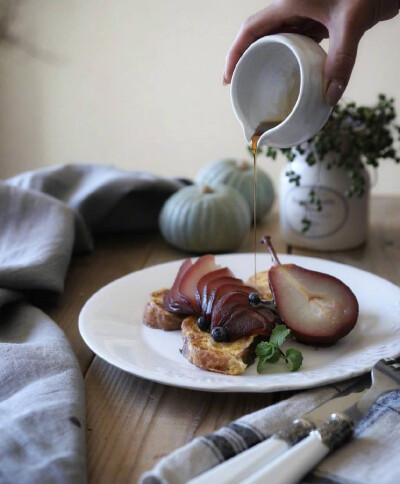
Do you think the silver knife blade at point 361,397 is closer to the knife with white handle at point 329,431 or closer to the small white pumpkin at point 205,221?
the knife with white handle at point 329,431

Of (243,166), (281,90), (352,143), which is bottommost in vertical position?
(243,166)

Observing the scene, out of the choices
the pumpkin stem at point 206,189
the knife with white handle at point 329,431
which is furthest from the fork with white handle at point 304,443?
the pumpkin stem at point 206,189

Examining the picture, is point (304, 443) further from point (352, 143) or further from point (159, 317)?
point (352, 143)

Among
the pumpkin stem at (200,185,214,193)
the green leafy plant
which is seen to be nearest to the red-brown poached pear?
the green leafy plant

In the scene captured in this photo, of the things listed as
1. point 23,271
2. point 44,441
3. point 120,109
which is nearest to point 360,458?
point 44,441

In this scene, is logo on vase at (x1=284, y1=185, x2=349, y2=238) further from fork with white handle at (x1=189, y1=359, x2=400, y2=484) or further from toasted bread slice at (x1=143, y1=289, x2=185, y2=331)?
fork with white handle at (x1=189, y1=359, x2=400, y2=484)

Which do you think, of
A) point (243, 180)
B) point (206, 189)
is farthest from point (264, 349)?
point (243, 180)
